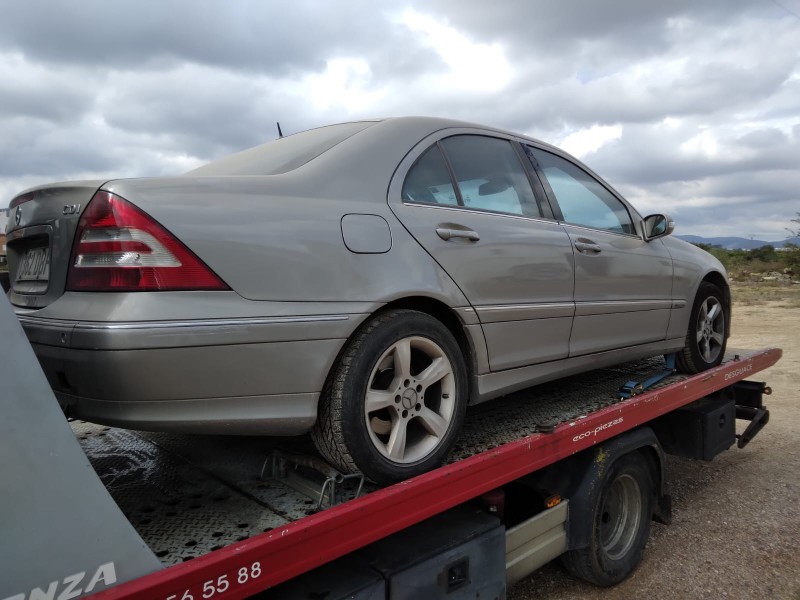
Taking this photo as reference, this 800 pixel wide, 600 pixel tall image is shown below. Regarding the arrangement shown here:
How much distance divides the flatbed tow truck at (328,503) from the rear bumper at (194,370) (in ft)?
1.07

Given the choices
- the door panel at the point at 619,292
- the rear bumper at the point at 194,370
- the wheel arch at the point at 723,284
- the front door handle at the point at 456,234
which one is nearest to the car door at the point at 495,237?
Result: the front door handle at the point at 456,234

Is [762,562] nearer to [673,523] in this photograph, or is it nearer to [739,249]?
[673,523]

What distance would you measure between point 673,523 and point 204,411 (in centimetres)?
353

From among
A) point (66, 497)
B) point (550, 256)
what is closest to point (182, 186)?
point (66, 497)

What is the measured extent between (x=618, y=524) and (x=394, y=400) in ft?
6.60

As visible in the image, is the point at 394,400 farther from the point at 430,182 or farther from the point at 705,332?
the point at 705,332

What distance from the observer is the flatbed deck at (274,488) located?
173cm

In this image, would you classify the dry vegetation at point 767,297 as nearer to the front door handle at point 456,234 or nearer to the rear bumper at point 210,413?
the front door handle at point 456,234

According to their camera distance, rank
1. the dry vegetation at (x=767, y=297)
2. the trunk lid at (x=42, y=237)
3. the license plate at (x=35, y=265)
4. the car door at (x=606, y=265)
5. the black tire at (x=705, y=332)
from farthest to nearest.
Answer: the dry vegetation at (x=767, y=297)
the black tire at (x=705, y=332)
the car door at (x=606, y=265)
the license plate at (x=35, y=265)
the trunk lid at (x=42, y=237)

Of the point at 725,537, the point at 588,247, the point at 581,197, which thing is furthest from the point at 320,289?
the point at 725,537

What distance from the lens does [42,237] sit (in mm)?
2113

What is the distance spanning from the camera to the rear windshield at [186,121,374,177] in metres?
2.45

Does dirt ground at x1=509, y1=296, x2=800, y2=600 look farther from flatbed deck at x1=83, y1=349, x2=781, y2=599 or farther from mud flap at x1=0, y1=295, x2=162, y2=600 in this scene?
mud flap at x1=0, y1=295, x2=162, y2=600

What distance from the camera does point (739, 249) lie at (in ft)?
167
